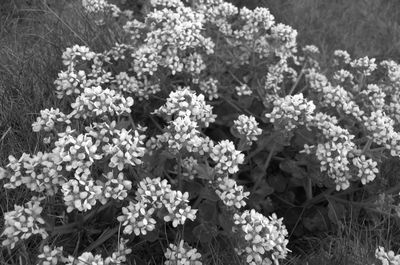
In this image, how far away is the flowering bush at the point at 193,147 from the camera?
2594mm

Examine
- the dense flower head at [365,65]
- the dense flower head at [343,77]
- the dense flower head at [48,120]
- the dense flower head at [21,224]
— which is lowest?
the dense flower head at [21,224]

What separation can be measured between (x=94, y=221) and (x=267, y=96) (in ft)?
5.85

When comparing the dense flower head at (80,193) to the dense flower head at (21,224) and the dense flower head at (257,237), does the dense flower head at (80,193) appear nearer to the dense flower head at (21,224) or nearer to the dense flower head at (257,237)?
the dense flower head at (21,224)

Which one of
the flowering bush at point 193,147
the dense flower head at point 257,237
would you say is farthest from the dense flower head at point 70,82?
the dense flower head at point 257,237

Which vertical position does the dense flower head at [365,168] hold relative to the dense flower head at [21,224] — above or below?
above

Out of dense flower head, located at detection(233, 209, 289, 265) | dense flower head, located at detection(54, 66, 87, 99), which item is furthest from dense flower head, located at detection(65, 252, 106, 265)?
dense flower head, located at detection(54, 66, 87, 99)

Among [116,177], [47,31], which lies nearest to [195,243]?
[116,177]

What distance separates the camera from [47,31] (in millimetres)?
Answer: 4520

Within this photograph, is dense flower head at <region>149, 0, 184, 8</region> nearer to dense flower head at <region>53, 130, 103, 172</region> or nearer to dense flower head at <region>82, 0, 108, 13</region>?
dense flower head at <region>82, 0, 108, 13</region>

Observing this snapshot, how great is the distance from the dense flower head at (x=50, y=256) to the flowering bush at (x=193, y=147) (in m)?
0.01

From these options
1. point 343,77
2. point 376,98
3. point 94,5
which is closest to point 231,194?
point 376,98

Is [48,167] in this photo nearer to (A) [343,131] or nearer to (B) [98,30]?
(A) [343,131]

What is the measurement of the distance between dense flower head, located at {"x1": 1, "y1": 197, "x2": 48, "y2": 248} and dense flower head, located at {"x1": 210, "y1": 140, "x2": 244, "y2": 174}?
102 centimetres

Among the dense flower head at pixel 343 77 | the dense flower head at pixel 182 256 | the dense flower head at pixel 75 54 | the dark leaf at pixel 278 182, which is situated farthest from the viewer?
the dense flower head at pixel 343 77
